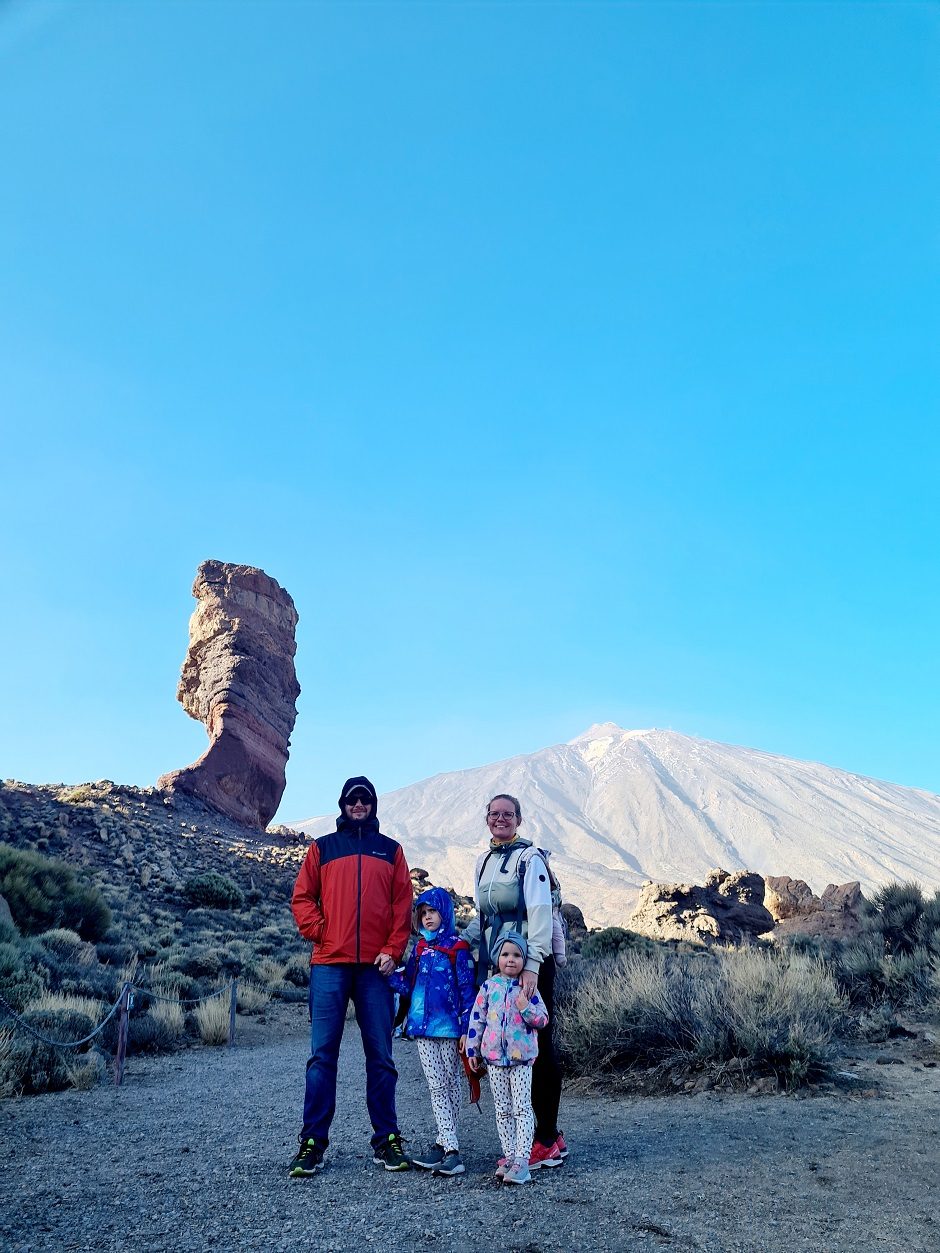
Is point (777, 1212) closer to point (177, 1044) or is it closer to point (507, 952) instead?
point (507, 952)

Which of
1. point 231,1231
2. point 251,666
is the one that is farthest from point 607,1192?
point 251,666

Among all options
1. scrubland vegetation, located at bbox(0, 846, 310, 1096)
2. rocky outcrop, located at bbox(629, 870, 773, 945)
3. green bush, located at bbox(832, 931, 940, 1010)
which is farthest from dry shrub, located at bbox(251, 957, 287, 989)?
green bush, located at bbox(832, 931, 940, 1010)

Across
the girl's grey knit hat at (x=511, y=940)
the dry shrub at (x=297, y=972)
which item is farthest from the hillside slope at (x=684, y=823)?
the girl's grey knit hat at (x=511, y=940)

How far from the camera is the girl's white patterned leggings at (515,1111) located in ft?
12.9

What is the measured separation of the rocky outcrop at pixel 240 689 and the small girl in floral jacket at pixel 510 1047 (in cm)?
3195

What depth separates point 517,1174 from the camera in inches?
152

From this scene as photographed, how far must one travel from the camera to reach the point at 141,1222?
352 cm

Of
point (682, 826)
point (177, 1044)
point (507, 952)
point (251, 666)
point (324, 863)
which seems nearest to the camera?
point (507, 952)

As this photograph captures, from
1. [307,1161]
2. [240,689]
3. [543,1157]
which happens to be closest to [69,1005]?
[307,1161]

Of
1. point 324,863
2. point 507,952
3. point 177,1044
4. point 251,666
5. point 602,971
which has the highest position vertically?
point 251,666

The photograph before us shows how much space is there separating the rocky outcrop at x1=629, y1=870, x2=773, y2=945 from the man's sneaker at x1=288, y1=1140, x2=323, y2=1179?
17.4m

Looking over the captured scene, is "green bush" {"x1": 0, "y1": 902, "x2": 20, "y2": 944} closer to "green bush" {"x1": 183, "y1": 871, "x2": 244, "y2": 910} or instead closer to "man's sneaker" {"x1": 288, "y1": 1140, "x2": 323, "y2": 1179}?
"man's sneaker" {"x1": 288, "y1": 1140, "x2": 323, "y2": 1179}

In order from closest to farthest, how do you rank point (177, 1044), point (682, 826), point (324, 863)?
point (324, 863), point (177, 1044), point (682, 826)

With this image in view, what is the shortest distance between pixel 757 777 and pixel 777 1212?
176654mm
